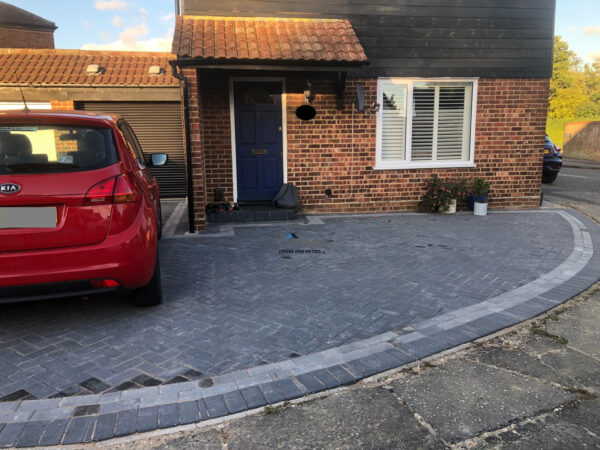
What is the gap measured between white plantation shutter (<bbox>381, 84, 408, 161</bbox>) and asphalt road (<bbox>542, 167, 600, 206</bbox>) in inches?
178

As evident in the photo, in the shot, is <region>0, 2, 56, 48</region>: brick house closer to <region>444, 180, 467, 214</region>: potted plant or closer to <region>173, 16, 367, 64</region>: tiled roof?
<region>173, 16, 367, 64</region>: tiled roof

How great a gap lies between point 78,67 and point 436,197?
33.6 feet

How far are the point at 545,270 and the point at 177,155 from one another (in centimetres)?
1010

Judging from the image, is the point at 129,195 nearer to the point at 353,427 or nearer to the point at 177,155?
the point at 353,427

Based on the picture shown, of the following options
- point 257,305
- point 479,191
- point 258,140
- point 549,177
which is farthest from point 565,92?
point 257,305

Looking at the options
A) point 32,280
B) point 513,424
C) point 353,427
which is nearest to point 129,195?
point 32,280

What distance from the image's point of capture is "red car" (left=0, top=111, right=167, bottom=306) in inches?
134

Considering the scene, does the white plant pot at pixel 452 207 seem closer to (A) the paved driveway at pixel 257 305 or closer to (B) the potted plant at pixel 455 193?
(B) the potted plant at pixel 455 193

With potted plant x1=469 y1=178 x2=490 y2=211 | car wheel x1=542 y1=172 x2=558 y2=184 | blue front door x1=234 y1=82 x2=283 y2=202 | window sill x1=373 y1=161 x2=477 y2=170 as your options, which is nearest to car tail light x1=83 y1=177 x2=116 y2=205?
blue front door x1=234 y1=82 x2=283 y2=202

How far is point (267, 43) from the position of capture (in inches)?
312

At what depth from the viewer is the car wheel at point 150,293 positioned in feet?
14.1

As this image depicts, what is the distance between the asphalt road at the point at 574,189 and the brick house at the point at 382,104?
89.2 inches

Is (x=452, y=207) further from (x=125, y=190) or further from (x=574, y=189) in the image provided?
(x=125, y=190)

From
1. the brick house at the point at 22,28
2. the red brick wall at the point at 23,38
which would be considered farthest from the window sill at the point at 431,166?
the brick house at the point at 22,28
